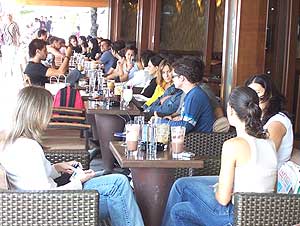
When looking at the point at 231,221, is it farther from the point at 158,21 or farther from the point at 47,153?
the point at 158,21

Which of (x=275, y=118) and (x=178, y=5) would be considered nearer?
(x=275, y=118)

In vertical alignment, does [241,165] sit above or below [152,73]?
below

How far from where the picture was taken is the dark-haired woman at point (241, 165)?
294 cm

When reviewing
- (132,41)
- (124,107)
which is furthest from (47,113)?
(132,41)

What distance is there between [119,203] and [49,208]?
0.70m

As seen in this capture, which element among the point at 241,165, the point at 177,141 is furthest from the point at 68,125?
the point at 241,165

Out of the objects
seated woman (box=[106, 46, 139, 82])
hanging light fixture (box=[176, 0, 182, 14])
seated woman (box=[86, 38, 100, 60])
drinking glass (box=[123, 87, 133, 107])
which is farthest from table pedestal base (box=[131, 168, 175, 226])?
seated woman (box=[86, 38, 100, 60])

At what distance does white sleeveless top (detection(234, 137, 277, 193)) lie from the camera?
9.65 ft

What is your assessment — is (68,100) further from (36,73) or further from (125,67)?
(125,67)

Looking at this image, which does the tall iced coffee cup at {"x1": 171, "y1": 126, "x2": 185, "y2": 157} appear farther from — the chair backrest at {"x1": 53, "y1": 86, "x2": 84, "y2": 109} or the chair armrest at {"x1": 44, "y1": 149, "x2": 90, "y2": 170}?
the chair backrest at {"x1": 53, "y1": 86, "x2": 84, "y2": 109}

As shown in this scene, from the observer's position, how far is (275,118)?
3.59 metres

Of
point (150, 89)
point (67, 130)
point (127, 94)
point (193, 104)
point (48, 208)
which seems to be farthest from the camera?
point (150, 89)

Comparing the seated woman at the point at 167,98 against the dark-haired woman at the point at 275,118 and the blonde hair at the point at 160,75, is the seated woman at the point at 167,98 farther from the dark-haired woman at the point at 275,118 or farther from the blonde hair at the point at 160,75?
the dark-haired woman at the point at 275,118

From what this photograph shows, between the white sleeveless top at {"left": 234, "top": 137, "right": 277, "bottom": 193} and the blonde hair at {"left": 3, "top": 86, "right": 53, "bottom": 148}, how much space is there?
0.99 metres
